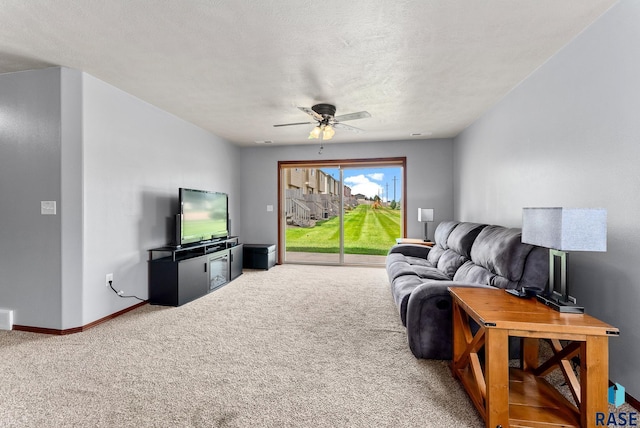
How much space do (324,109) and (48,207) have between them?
2.97 metres

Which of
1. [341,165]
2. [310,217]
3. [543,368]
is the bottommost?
[543,368]

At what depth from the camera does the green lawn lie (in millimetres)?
6129

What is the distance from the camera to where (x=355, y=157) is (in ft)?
19.2

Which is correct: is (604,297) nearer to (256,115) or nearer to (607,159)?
(607,159)

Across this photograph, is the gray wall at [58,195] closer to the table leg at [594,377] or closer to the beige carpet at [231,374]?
the beige carpet at [231,374]

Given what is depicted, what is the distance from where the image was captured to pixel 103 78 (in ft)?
9.71

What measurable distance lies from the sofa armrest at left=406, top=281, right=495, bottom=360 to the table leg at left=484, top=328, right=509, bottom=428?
0.71 m

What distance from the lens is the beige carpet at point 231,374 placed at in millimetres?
1639

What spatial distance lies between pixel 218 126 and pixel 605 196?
4658mm

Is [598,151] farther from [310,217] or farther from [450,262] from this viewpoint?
[310,217]

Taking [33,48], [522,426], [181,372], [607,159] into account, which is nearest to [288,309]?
[181,372]

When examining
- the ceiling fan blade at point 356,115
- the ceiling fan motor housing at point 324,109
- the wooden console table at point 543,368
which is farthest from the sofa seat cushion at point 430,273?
the ceiling fan motor housing at point 324,109

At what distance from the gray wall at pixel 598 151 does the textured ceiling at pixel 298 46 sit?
20cm

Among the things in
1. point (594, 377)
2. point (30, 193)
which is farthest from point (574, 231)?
point (30, 193)
